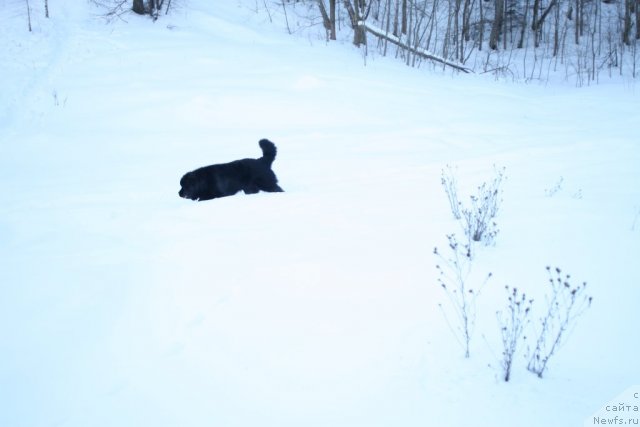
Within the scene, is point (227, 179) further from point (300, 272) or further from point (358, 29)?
point (358, 29)

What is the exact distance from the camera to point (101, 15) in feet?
51.2

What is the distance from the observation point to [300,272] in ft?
10.9

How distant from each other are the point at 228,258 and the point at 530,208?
2.83m

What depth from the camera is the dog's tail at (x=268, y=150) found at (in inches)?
233

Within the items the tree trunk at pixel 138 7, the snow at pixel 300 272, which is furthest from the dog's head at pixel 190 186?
the tree trunk at pixel 138 7

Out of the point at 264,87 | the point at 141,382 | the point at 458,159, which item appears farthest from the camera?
the point at 264,87

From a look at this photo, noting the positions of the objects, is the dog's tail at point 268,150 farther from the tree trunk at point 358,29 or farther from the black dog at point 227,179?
the tree trunk at point 358,29

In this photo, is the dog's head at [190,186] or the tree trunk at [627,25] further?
the tree trunk at [627,25]

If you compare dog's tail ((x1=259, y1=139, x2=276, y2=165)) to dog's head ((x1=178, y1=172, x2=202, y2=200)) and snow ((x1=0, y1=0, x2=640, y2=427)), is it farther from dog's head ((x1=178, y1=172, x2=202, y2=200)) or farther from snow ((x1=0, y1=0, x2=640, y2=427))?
dog's head ((x1=178, y1=172, x2=202, y2=200))

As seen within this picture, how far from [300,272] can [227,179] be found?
3.16 meters

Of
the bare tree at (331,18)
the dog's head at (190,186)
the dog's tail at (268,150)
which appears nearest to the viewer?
the dog's tail at (268,150)

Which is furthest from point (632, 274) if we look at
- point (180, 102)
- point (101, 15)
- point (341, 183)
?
point (101, 15)

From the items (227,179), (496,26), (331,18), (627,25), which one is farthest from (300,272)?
(627,25)

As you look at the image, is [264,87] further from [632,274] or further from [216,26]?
[632,274]
